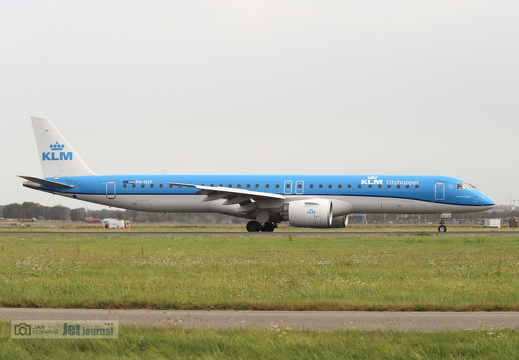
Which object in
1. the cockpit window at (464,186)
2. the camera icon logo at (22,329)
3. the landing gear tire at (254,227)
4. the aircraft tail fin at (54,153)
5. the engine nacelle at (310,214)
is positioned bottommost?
the camera icon logo at (22,329)

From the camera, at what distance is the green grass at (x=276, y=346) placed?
7.98 meters

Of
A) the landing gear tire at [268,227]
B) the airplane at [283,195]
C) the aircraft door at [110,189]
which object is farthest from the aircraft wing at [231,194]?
the aircraft door at [110,189]

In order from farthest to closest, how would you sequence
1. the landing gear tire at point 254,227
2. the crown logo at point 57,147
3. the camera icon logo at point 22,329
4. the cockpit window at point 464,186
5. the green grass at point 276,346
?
the crown logo at point 57,147 < the landing gear tire at point 254,227 < the cockpit window at point 464,186 < the camera icon logo at point 22,329 < the green grass at point 276,346

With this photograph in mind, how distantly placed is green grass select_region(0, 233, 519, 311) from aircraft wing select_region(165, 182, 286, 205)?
13.0 m

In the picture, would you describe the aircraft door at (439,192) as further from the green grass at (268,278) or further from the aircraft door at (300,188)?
the green grass at (268,278)

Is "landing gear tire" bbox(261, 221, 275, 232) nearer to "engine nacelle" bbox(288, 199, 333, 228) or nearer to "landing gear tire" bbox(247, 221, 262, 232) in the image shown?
"landing gear tire" bbox(247, 221, 262, 232)

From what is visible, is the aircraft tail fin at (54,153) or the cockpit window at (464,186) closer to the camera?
the cockpit window at (464,186)

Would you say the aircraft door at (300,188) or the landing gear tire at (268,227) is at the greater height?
the aircraft door at (300,188)

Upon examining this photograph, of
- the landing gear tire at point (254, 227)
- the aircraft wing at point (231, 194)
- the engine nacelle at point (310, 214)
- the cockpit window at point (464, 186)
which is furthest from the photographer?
the landing gear tire at point (254, 227)

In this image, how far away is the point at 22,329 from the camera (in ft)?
30.2

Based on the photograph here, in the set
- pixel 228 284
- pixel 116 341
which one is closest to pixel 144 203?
pixel 228 284

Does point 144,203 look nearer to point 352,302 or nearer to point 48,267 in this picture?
point 48,267

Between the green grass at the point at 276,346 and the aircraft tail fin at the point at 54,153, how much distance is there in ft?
125

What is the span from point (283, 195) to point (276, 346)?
3403cm
